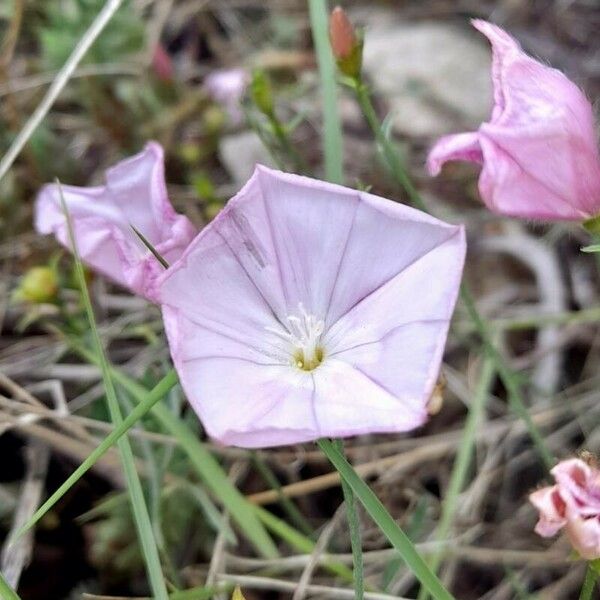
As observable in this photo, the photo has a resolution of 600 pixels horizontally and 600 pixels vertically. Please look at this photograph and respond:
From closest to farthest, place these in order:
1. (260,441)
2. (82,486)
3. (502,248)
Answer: (260,441), (82,486), (502,248)

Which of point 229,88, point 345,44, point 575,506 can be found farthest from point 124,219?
point 229,88

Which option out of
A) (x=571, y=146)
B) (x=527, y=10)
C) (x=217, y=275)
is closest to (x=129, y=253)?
(x=217, y=275)

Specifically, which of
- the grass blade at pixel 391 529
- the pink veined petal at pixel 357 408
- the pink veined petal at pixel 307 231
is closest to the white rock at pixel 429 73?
the pink veined petal at pixel 307 231

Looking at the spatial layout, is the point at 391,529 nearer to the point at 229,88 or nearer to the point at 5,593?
the point at 5,593

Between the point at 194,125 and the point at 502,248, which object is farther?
the point at 194,125

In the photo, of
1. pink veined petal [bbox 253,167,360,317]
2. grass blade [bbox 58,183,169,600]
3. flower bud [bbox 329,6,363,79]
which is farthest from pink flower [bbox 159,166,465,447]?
flower bud [bbox 329,6,363,79]

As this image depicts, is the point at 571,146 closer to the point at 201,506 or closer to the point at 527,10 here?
the point at 201,506

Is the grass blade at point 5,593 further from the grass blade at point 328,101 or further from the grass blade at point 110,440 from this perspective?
the grass blade at point 328,101

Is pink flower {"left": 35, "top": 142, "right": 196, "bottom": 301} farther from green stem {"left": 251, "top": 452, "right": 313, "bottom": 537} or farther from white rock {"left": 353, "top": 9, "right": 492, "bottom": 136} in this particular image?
white rock {"left": 353, "top": 9, "right": 492, "bottom": 136}
